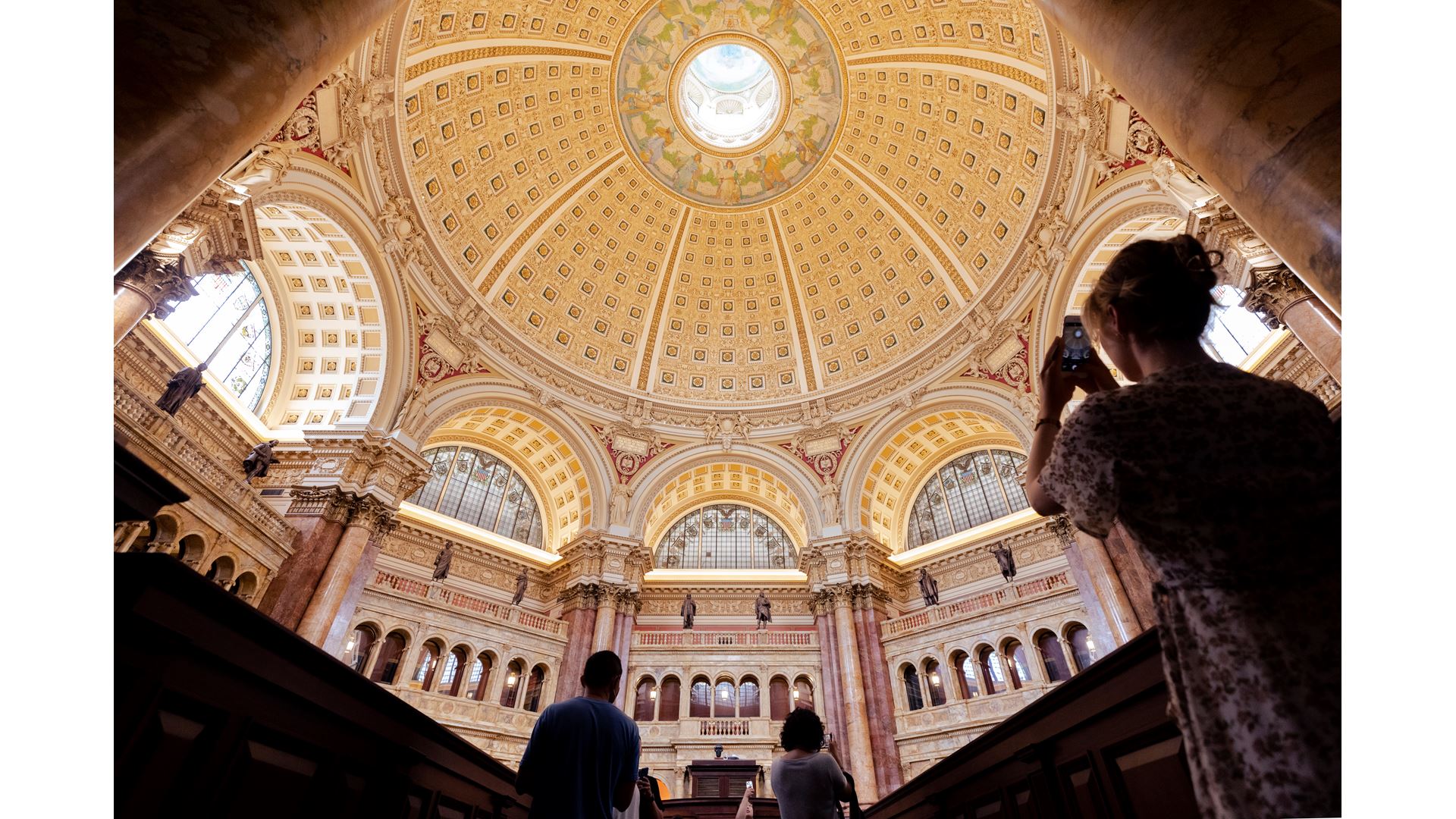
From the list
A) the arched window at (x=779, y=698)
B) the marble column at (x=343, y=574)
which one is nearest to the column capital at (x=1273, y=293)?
the arched window at (x=779, y=698)

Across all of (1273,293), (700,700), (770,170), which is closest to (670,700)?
(700,700)

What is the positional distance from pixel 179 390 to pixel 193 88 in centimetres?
1178

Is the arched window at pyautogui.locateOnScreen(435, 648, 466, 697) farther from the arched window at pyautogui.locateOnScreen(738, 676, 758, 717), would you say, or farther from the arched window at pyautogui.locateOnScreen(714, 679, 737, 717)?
the arched window at pyautogui.locateOnScreen(738, 676, 758, 717)

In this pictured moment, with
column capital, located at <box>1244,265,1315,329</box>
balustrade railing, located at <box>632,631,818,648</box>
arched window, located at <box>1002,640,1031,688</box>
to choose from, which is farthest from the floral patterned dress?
balustrade railing, located at <box>632,631,818,648</box>

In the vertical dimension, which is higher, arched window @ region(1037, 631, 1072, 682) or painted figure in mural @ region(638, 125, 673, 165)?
painted figure in mural @ region(638, 125, 673, 165)

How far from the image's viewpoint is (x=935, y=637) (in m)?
19.1

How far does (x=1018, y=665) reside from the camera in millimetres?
17719

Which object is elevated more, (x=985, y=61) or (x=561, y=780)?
(x=985, y=61)

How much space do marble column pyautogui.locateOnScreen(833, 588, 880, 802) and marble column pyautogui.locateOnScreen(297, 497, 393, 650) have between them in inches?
533

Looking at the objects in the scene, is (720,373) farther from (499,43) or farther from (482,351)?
(499,43)

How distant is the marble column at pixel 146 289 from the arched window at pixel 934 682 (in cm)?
2034

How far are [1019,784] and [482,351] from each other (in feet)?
65.7

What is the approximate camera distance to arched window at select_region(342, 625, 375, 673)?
632 inches

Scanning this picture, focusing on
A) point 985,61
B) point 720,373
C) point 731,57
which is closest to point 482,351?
point 720,373
